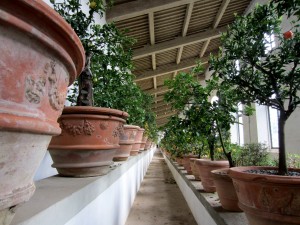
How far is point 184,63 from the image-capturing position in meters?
9.38

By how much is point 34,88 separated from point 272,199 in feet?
3.00

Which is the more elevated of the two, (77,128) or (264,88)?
(264,88)

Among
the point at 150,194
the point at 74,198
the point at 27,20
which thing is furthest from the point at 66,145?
the point at 150,194

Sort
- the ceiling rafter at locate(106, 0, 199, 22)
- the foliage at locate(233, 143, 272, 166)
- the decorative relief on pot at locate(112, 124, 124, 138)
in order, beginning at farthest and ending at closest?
the ceiling rafter at locate(106, 0, 199, 22)
the foliage at locate(233, 143, 272, 166)
the decorative relief on pot at locate(112, 124, 124, 138)

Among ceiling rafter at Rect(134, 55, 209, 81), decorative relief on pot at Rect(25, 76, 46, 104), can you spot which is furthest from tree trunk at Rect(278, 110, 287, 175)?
ceiling rafter at Rect(134, 55, 209, 81)

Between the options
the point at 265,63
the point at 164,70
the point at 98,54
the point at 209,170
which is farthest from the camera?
the point at 164,70

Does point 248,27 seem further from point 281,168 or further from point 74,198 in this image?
point 74,198

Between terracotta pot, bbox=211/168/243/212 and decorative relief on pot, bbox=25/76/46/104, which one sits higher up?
decorative relief on pot, bbox=25/76/46/104

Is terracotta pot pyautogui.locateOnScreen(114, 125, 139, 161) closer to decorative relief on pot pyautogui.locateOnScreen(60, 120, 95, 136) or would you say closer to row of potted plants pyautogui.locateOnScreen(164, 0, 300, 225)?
row of potted plants pyautogui.locateOnScreen(164, 0, 300, 225)

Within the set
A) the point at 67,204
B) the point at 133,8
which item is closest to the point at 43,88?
the point at 67,204

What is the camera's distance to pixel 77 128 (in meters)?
1.16

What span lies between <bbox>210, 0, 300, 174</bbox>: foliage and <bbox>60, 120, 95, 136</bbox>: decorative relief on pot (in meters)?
0.88

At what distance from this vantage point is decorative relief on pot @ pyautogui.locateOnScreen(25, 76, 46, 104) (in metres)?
0.44

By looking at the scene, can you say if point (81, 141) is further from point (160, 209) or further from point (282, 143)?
point (160, 209)
